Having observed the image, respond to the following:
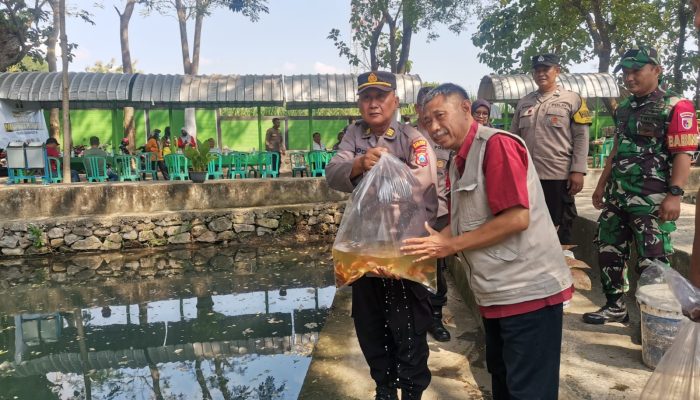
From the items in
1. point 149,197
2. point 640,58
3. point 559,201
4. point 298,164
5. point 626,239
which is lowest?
point 149,197

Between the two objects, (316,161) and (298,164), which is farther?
(298,164)

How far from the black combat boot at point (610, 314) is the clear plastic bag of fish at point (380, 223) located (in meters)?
1.49

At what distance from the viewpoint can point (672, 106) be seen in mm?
2787

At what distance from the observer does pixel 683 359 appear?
5.05 feet

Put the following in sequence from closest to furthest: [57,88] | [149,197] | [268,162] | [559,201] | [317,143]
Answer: [559,201]
[149,197]
[268,162]
[57,88]
[317,143]

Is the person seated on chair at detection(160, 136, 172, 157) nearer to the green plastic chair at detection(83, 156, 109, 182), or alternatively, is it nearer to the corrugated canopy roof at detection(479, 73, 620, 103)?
the green plastic chair at detection(83, 156, 109, 182)

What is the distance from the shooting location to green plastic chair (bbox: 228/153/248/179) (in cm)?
1150

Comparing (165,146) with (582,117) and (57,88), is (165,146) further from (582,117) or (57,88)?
(582,117)

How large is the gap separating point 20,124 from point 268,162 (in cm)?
646

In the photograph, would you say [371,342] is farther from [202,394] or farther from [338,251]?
[202,394]

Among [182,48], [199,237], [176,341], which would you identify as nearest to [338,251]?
[176,341]

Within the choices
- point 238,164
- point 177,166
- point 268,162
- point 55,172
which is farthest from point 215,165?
point 55,172

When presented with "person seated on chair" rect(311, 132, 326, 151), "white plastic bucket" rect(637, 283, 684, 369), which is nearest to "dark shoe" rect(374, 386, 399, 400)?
"white plastic bucket" rect(637, 283, 684, 369)

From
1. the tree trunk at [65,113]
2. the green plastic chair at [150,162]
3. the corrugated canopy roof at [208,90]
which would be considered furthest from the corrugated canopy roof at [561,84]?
the tree trunk at [65,113]
